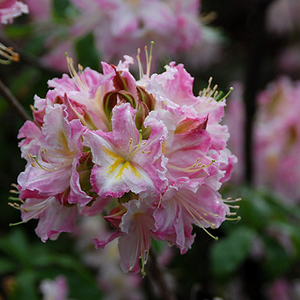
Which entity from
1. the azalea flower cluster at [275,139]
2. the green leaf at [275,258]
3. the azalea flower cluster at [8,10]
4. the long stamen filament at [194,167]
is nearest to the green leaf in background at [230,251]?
the green leaf at [275,258]

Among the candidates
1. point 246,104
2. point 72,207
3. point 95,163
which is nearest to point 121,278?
point 246,104

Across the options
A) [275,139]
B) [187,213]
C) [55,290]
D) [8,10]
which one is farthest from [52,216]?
[275,139]

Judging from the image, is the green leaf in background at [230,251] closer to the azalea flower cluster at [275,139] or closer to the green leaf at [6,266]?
the azalea flower cluster at [275,139]

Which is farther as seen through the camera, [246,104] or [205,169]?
[246,104]

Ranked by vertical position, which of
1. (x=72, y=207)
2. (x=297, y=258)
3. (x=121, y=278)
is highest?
Result: (x=72, y=207)

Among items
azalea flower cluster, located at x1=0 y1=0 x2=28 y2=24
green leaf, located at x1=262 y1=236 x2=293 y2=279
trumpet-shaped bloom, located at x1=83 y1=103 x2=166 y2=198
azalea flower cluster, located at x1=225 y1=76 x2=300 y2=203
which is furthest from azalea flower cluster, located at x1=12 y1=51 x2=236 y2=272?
azalea flower cluster, located at x1=225 y1=76 x2=300 y2=203

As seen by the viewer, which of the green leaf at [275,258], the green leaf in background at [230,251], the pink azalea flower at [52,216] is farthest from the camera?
the green leaf at [275,258]

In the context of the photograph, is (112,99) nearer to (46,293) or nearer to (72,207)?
(72,207)
